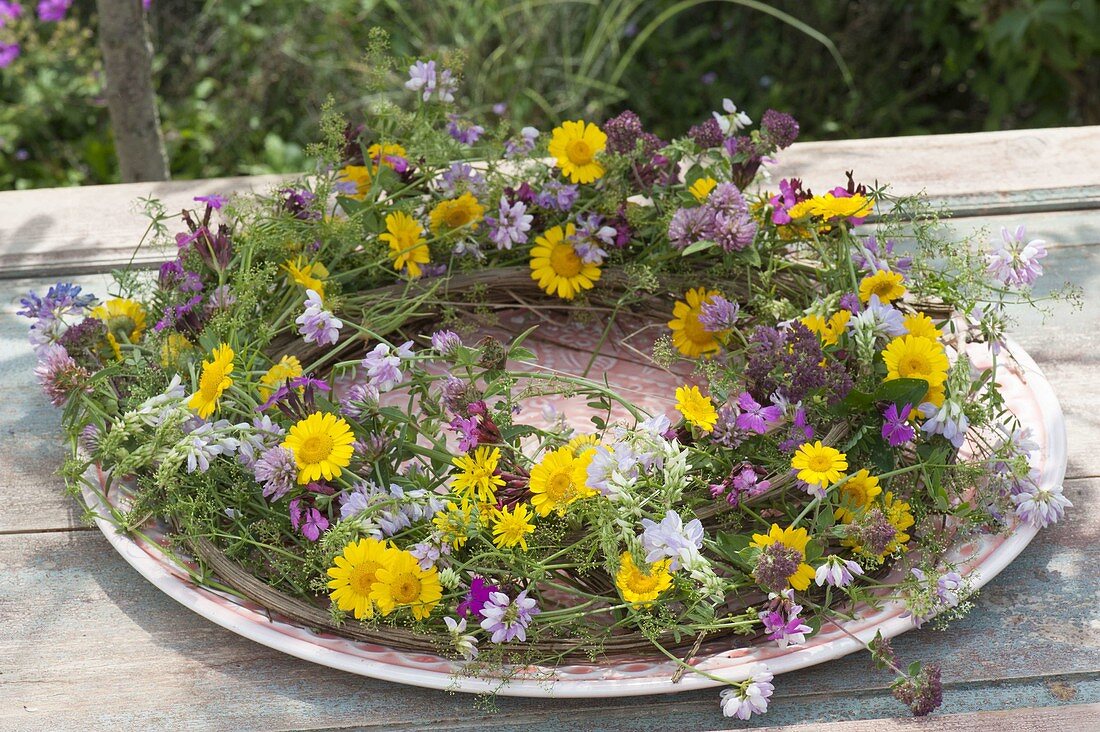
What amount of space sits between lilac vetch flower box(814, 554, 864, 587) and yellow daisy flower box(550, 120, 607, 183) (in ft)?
2.01

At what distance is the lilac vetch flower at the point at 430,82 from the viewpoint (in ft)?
4.83

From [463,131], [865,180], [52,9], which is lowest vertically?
[52,9]

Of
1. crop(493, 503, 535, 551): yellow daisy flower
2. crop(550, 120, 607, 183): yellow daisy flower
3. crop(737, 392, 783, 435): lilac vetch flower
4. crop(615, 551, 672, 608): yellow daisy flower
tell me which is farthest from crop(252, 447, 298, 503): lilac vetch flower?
crop(550, 120, 607, 183): yellow daisy flower

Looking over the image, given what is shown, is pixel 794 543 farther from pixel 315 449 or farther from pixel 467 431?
pixel 315 449

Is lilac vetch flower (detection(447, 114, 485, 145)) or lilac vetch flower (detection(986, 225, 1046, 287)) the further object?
lilac vetch flower (detection(447, 114, 485, 145))

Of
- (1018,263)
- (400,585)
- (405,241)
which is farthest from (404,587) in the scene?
(1018,263)

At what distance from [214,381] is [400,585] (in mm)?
295

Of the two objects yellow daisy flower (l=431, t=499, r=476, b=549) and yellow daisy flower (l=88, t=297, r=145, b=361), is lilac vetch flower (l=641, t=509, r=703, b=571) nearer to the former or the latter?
yellow daisy flower (l=431, t=499, r=476, b=549)

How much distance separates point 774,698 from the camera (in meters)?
1.05

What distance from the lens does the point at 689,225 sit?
138cm

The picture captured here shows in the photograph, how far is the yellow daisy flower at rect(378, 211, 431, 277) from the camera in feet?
4.74

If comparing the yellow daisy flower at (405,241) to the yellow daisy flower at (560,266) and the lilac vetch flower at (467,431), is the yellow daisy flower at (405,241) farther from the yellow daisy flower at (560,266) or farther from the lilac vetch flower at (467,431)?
the lilac vetch flower at (467,431)

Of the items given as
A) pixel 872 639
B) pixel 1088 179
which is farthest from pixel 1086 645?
pixel 1088 179

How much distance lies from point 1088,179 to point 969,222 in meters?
0.24
